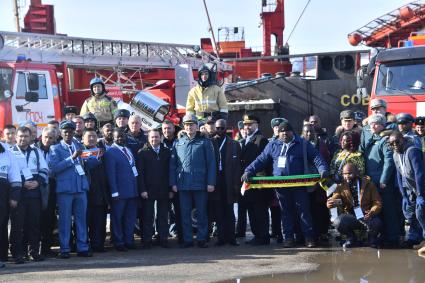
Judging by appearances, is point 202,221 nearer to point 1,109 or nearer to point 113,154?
point 113,154

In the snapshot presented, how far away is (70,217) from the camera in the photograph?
32.2 ft

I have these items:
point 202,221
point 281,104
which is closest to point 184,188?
point 202,221

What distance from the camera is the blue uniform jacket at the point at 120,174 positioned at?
1020 centimetres

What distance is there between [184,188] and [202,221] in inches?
20.9

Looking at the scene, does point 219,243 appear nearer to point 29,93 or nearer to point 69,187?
point 69,187

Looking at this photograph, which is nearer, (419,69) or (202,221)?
(202,221)

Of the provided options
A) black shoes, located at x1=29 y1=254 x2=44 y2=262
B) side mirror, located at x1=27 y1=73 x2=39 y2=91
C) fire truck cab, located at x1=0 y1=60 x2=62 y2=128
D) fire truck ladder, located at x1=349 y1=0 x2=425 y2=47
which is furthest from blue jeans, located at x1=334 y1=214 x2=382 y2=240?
fire truck ladder, located at x1=349 y1=0 x2=425 y2=47

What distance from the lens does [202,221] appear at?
10367 millimetres

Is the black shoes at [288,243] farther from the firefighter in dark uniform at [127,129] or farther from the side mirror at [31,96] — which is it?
the side mirror at [31,96]

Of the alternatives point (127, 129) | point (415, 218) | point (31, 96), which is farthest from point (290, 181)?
point (31, 96)

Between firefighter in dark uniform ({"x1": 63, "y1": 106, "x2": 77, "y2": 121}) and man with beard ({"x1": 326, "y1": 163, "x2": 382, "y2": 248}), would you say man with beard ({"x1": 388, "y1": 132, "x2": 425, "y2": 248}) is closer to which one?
man with beard ({"x1": 326, "y1": 163, "x2": 382, "y2": 248})

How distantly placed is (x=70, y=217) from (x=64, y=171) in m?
0.63

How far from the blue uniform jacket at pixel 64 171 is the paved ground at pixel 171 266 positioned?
0.94 metres

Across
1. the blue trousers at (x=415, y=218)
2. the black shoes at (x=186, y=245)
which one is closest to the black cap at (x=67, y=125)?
the black shoes at (x=186, y=245)
